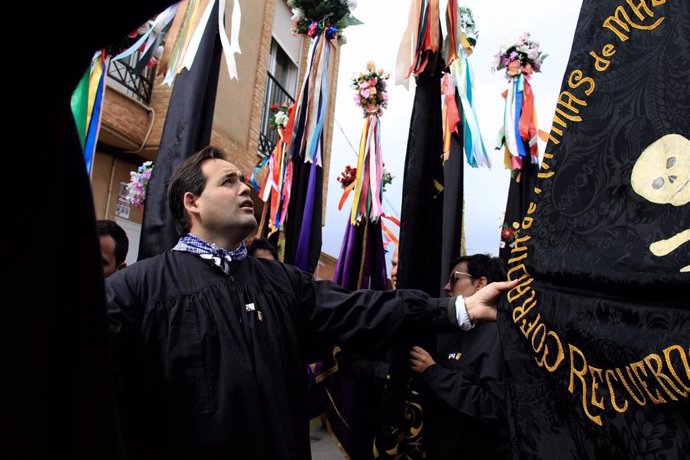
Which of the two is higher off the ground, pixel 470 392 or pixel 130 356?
pixel 130 356

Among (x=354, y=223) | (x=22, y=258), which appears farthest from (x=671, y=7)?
(x=354, y=223)

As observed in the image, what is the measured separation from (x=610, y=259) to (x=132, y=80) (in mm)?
8919

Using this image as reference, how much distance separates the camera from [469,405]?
2.54 meters

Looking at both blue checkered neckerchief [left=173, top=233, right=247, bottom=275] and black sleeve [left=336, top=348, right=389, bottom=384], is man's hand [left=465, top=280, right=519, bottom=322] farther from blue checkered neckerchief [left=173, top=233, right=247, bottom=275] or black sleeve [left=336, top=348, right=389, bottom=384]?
black sleeve [left=336, top=348, right=389, bottom=384]

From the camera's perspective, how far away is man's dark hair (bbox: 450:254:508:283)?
3240 mm

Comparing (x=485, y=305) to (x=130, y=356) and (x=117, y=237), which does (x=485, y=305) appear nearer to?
(x=130, y=356)

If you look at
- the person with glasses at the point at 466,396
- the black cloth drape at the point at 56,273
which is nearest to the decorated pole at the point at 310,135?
the person with glasses at the point at 466,396

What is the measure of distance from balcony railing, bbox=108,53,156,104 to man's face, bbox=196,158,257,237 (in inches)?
270

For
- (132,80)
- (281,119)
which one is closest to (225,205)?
(281,119)

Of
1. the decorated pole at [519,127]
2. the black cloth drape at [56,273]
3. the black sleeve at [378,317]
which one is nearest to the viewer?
the black cloth drape at [56,273]

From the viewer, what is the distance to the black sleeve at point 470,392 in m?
2.53

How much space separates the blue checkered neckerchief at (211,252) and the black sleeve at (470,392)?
103 cm

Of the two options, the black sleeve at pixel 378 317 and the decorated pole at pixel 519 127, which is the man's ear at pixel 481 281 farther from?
the decorated pole at pixel 519 127

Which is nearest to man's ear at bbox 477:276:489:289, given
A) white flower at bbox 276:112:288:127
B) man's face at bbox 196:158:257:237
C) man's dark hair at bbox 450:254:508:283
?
man's dark hair at bbox 450:254:508:283
